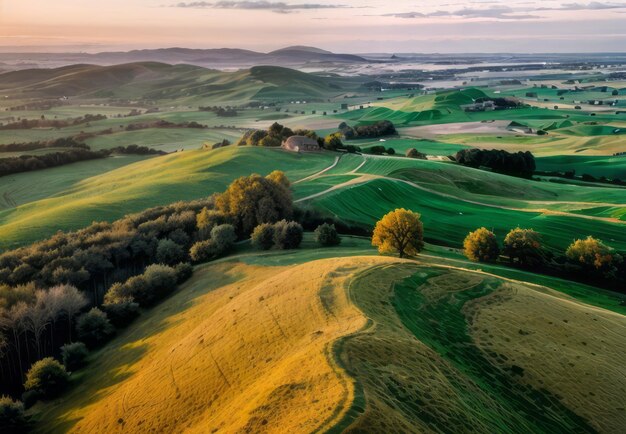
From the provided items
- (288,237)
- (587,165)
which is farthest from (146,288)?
(587,165)

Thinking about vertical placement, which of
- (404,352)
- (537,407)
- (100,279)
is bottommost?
(100,279)

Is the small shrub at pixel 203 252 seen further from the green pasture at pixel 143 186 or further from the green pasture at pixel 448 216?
the green pasture at pixel 143 186

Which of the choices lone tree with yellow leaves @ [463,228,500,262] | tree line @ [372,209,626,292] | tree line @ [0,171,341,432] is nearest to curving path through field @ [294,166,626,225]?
tree line @ [0,171,341,432]

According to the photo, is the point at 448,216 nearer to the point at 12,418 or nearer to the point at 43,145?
the point at 12,418

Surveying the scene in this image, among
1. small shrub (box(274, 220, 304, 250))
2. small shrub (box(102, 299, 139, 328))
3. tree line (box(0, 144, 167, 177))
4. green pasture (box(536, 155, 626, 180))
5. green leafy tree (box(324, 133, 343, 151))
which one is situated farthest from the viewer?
green leafy tree (box(324, 133, 343, 151))

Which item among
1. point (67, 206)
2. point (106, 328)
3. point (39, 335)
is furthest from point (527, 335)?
point (67, 206)

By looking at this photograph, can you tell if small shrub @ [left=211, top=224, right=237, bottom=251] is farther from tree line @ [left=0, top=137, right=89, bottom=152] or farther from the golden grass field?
tree line @ [left=0, top=137, right=89, bottom=152]

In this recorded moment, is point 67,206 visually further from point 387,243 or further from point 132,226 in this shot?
point 387,243
